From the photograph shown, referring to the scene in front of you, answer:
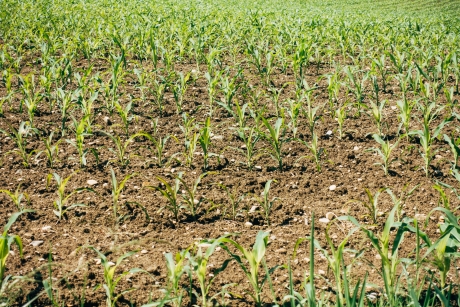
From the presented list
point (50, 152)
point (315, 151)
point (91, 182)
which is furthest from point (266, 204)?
point (50, 152)

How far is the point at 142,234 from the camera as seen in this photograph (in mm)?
2703

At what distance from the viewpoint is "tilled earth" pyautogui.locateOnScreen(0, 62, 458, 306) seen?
2.30 meters

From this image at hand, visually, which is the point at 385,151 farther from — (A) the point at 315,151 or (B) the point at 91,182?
(B) the point at 91,182

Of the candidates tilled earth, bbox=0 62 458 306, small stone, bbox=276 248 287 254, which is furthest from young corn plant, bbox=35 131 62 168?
small stone, bbox=276 248 287 254

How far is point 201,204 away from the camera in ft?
9.98

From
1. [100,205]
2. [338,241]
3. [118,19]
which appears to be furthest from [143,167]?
[118,19]

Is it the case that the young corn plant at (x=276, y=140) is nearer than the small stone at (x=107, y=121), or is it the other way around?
the young corn plant at (x=276, y=140)

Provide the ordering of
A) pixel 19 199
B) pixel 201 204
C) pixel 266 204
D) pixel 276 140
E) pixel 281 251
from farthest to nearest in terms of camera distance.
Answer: pixel 276 140 → pixel 201 204 → pixel 266 204 → pixel 19 199 → pixel 281 251

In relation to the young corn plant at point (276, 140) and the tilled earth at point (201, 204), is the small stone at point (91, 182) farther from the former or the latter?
the young corn plant at point (276, 140)

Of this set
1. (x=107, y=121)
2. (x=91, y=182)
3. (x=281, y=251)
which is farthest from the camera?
(x=107, y=121)

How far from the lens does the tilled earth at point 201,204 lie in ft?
7.56

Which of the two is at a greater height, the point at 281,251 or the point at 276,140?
the point at 276,140

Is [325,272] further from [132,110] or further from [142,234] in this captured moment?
[132,110]

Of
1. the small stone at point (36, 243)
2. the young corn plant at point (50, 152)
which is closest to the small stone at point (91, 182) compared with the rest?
the young corn plant at point (50, 152)
